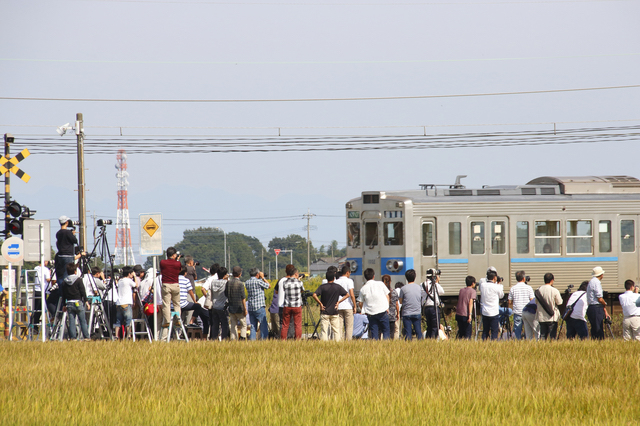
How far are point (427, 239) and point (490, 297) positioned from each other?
557 centimetres

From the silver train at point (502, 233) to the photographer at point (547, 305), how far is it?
5.78 m

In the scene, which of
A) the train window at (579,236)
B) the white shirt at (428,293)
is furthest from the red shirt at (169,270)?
the train window at (579,236)

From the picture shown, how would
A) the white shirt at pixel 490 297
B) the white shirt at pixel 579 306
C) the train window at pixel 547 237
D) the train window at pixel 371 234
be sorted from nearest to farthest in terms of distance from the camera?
1. the white shirt at pixel 579 306
2. the white shirt at pixel 490 297
3. the train window at pixel 547 237
4. the train window at pixel 371 234

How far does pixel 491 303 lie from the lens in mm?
15250

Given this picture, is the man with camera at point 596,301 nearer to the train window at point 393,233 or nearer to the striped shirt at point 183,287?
the train window at point 393,233

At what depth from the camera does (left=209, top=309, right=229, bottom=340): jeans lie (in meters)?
15.8

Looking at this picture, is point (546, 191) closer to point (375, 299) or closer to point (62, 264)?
point (375, 299)

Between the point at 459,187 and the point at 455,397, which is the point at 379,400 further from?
the point at 459,187

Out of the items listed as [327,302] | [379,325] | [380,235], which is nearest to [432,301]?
[379,325]

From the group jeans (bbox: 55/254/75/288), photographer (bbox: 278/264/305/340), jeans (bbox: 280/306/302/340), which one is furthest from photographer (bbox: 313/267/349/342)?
jeans (bbox: 55/254/75/288)

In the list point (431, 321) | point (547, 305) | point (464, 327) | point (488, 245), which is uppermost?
point (488, 245)

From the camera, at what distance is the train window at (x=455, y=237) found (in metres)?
20.7

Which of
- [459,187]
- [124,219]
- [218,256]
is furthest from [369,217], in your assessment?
[218,256]

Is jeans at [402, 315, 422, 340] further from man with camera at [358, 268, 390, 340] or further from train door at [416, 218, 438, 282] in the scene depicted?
train door at [416, 218, 438, 282]
